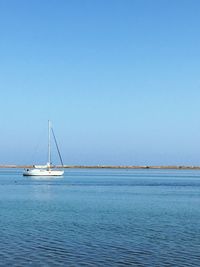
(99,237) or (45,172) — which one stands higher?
(45,172)

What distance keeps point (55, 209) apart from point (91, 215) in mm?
6829

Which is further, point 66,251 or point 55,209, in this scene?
point 55,209

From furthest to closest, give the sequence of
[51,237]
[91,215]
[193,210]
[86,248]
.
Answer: [193,210] → [91,215] → [51,237] → [86,248]

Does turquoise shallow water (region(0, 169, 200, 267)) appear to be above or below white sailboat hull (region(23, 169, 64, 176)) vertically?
below

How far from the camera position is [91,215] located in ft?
137

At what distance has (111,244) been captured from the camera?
27281 millimetres

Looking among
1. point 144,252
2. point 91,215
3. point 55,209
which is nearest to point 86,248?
point 144,252

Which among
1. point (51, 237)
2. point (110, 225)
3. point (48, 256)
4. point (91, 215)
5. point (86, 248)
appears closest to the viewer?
point (48, 256)

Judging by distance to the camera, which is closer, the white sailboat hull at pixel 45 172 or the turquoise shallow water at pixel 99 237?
the turquoise shallow water at pixel 99 237

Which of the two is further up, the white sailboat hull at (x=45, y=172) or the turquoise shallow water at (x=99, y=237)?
the white sailboat hull at (x=45, y=172)

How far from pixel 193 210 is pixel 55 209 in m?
13.0

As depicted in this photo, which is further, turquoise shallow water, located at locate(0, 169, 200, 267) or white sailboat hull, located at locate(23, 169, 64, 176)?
white sailboat hull, located at locate(23, 169, 64, 176)

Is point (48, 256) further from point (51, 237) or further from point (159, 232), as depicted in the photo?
point (159, 232)

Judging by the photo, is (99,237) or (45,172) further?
(45,172)
